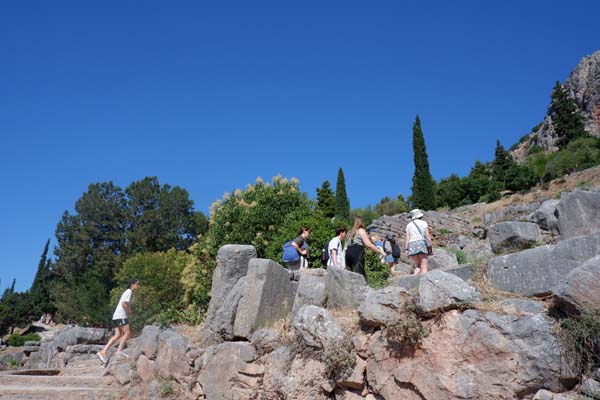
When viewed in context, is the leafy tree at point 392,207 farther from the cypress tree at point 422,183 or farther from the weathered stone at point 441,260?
the weathered stone at point 441,260

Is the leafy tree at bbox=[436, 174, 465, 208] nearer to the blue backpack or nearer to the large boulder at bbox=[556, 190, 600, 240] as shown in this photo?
the blue backpack

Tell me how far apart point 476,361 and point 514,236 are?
2.74m

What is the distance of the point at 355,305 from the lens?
5.78 meters

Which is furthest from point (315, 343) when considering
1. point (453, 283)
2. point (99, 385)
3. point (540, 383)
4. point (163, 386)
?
point (99, 385)

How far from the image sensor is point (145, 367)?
7902 millimetres

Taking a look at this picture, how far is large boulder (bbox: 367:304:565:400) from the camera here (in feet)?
12.5

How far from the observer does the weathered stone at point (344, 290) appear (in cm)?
585

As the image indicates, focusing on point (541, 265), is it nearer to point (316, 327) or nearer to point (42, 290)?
point (316, 327)

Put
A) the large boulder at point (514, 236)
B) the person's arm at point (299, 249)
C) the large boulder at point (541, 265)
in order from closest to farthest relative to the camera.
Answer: the large boulder at point (541, 265)
the large boulder at point (514, 236)
the person's arm at point (299, 249)

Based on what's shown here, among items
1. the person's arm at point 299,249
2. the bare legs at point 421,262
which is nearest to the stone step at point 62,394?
the person's arm at point 299,249

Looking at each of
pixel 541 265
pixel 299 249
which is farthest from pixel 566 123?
pixel 541 265

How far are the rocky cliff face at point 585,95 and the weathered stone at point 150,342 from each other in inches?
2148

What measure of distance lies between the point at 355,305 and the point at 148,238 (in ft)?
110

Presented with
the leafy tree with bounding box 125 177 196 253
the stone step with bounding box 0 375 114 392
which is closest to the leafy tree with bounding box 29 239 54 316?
the leafy tree with bounding box 125 177 196 253
